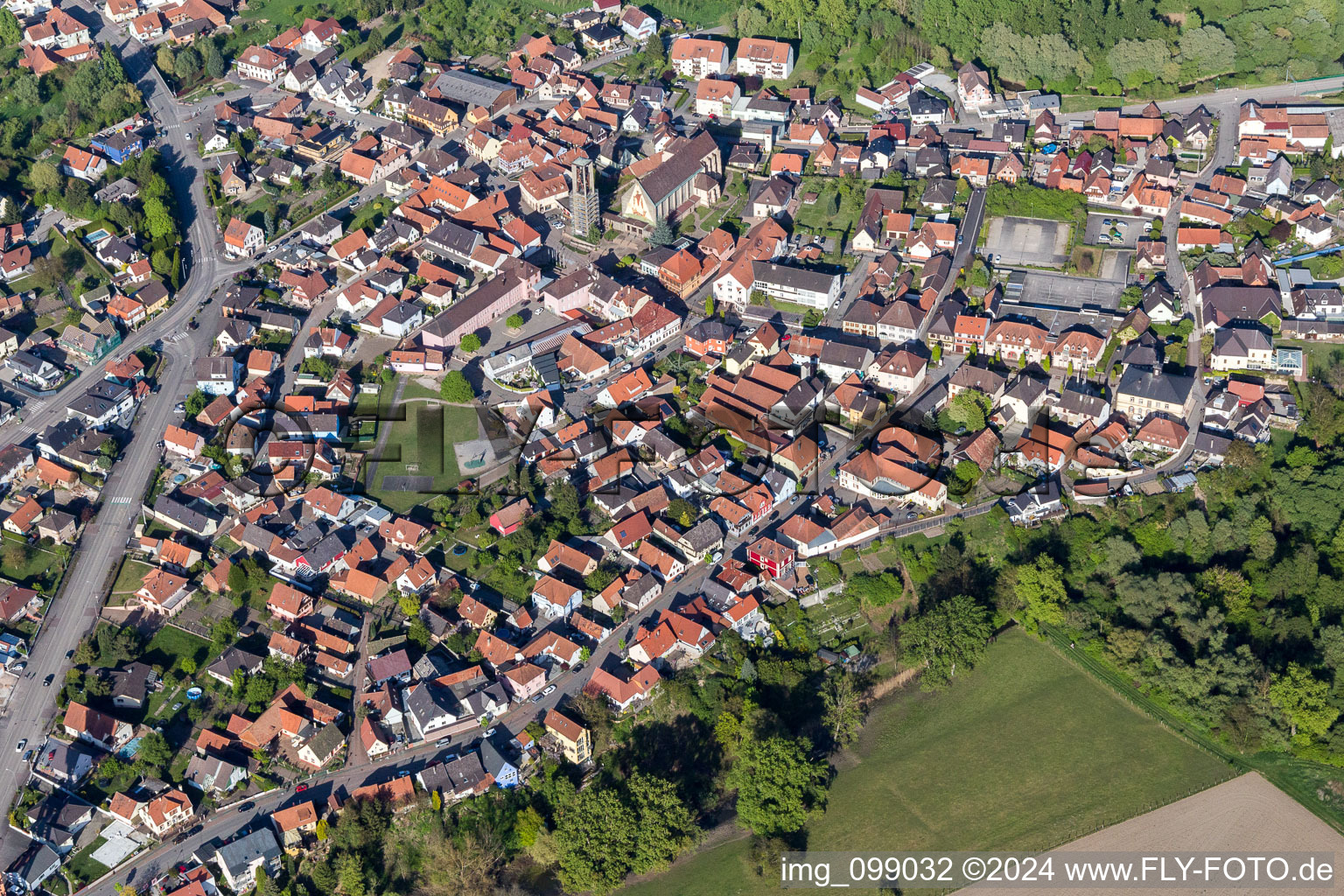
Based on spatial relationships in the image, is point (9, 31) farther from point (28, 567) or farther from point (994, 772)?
point (994, 772)

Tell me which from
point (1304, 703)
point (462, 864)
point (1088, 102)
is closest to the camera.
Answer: point (462, 864)

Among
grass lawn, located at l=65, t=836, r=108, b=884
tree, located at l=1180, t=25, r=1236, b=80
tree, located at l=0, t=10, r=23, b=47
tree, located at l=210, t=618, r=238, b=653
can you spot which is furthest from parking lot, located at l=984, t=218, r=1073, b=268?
tree, located at l=0, t=10, r=23, b=47

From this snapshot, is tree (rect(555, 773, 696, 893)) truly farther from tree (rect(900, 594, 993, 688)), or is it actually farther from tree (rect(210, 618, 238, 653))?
tree (rect(210, 618, 238, 653))

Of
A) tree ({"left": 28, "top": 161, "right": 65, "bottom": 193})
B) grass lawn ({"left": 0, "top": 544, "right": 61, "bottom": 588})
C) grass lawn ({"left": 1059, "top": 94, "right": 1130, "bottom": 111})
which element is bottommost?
grass lawn ({"left": 0, "top": 544, "right": 61, "bottom": 588})

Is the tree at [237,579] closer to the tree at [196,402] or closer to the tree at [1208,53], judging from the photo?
the tree at [196,402]

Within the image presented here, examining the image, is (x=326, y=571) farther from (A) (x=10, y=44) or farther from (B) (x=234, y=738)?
(A) (x=10, y=44)

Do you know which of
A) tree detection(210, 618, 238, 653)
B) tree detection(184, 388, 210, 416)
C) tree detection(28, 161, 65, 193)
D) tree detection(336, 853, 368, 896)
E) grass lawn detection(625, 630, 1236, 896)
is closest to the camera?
tree detection(336, 853, 368, 896)

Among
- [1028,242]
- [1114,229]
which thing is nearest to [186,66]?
[1028,242]
